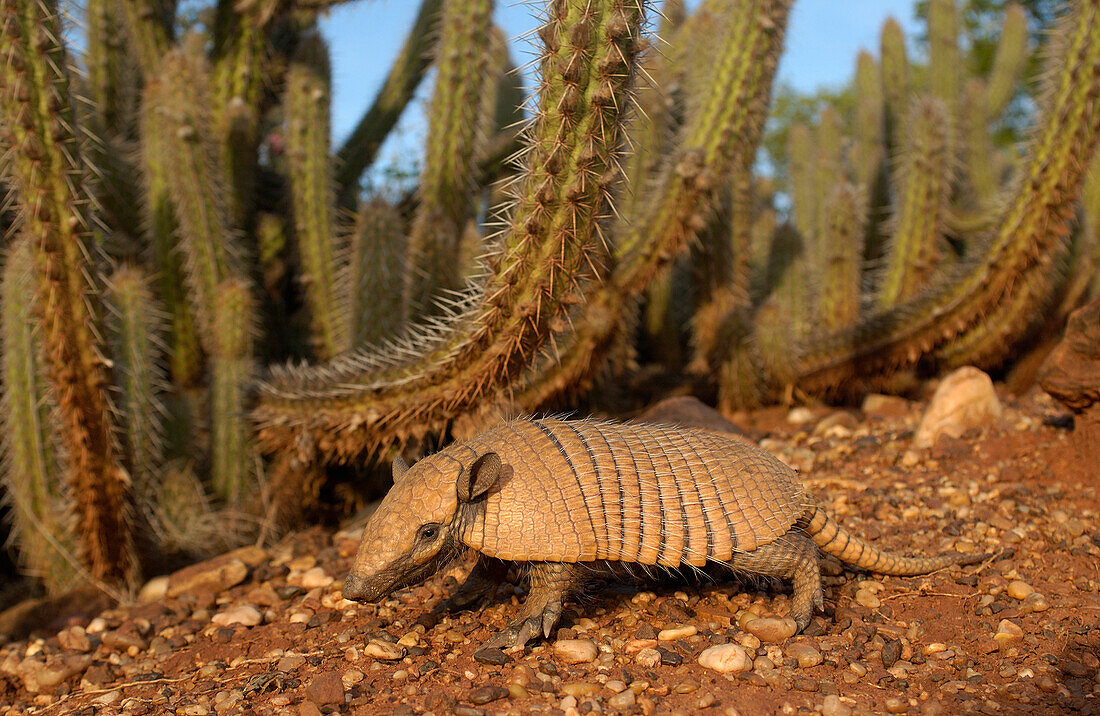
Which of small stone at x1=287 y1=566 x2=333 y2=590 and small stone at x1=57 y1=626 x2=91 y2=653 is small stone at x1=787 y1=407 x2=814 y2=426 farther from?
small stone at x1=57 y1=626 x2=91 y2=653

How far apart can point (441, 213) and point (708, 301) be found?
8.06 ft

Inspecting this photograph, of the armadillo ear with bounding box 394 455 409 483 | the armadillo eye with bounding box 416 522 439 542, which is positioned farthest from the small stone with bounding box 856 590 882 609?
the armadillo ear with bounding box 394 455 409 483

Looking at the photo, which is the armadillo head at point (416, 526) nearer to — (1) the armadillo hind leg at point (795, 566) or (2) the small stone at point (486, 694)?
(2) the small stone at point (486, 694)

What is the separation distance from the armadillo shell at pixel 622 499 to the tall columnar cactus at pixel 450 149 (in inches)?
97.8

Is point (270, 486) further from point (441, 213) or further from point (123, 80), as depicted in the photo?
point (123, 80)

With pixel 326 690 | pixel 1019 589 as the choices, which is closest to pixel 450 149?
pixel 326 690

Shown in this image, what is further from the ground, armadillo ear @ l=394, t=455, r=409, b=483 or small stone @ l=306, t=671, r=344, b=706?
armadillo ear @ l=394, t=455, r=409, b=483

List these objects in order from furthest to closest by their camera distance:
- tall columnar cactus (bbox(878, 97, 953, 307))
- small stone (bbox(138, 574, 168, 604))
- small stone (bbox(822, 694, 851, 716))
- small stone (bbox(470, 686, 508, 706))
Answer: tall columnar cactus (bbox(878, 97, 953, 307)) → small stone (bbox(138, 574, 168, 604)) → small stone (bbox(470, 686, 508, 706)) → small stone (bbox(822, 694, 851, 716))

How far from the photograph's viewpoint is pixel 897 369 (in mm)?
6730

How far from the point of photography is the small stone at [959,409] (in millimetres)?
5277

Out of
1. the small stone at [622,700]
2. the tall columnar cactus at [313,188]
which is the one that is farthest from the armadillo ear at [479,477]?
the tall columnar cactus at [313,188]

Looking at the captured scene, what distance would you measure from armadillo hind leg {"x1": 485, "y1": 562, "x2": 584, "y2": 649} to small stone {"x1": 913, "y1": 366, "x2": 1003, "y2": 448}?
2.96 metres

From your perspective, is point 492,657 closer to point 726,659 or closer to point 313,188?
point 726,659

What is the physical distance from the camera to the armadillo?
312 cm
